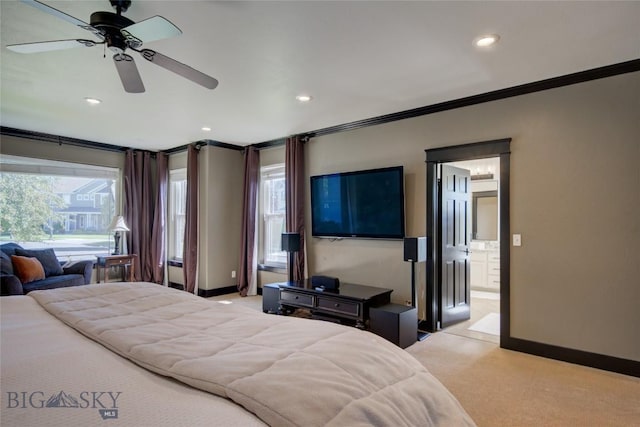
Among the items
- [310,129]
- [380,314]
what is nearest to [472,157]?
[380,314]

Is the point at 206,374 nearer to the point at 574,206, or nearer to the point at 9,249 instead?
the point at 574,206

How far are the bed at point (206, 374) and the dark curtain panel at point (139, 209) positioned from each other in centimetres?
492

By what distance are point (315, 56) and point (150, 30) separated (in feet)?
4.21

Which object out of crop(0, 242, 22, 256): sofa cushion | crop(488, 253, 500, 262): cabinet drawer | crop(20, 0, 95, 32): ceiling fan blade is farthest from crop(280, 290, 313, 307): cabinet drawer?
crop(488, 253, 500, 262): cabinet drawer

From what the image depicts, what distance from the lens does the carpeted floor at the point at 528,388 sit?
88.6 inches

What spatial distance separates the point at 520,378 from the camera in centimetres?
281

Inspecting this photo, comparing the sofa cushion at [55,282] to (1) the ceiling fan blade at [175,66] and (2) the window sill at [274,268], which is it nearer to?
(2) the window sill at [274,268]

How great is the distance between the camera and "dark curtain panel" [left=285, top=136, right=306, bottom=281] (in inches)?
201

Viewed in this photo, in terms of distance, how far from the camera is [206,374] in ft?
3.43

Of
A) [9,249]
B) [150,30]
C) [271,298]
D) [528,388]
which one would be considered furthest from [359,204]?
[9,249]

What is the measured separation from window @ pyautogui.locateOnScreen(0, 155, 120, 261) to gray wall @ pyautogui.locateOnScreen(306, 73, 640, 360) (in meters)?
5.73

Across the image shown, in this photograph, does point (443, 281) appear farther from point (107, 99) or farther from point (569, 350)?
point (107, 99)

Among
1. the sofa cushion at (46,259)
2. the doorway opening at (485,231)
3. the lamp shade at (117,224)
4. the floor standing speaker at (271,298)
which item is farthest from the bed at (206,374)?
the doorway opening at (485,231)

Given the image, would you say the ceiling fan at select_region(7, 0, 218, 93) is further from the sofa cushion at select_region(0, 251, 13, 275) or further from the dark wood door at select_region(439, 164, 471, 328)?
the sofa cushion at select_region(0, 251, 13, 275)
